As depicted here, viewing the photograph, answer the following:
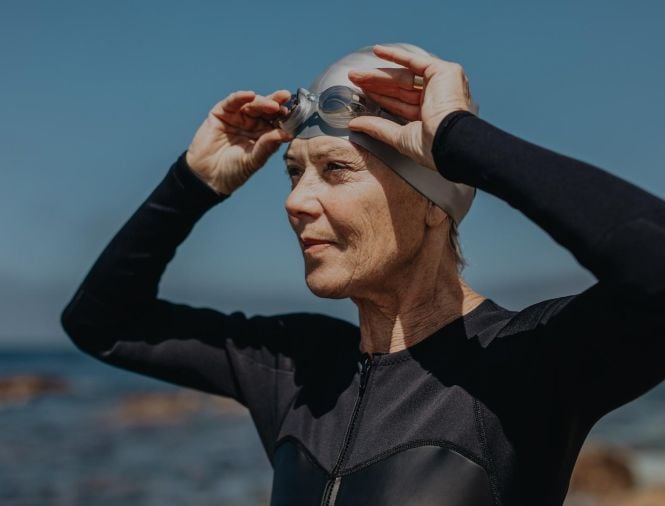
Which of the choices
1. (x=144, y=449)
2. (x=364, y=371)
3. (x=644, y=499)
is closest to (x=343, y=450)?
(x=364, y=371)

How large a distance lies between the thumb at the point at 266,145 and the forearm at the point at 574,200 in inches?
41.5

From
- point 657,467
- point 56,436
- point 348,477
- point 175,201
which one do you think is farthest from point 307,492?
point 56,436

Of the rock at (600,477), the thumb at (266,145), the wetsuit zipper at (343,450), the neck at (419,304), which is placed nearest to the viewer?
the wetsuit zipper at (343,450)

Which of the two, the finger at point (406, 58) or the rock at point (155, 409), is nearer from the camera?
the finger at point (406, 58)

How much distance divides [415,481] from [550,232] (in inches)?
33.7

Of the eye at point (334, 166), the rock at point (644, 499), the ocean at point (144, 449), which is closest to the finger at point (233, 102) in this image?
the eye at point (334, 166)

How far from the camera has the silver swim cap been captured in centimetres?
325

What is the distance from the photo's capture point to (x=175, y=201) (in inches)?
154

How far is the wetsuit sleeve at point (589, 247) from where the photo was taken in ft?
A: 8.20

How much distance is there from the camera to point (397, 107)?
321 cm

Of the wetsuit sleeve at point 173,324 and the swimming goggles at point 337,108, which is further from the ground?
the swimming goggles at point 337,108

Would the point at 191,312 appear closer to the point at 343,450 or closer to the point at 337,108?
the point at 343,450

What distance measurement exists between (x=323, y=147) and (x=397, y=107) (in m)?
0.28

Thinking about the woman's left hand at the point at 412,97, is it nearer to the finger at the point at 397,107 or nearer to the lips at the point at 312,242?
the finger at the point at 397,107
